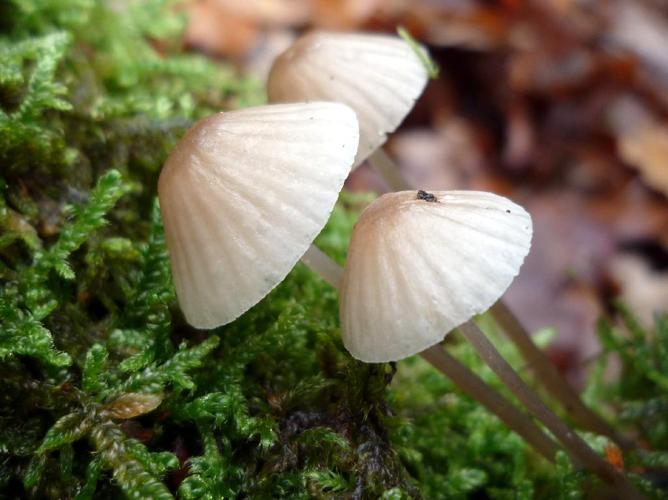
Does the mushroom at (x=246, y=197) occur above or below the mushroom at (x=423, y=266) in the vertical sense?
above

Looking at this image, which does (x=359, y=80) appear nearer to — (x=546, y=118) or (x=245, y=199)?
(x=245, y=199)

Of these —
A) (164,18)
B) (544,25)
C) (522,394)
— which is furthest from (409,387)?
(544,25)

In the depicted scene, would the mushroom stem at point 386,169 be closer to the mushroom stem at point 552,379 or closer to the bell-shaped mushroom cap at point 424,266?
the mushroom stem at point 552,379

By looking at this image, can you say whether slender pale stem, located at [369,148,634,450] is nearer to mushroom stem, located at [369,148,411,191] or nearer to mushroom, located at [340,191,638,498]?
mushroom stem, located at [369,148,411,191]

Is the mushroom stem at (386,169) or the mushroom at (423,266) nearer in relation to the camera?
the mushroom at (423,266)

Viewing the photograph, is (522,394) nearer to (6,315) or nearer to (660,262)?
(6,315)

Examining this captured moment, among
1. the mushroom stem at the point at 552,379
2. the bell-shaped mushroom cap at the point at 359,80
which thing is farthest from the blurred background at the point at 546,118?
the bell-shaped mushroom cap at the point at 359,80

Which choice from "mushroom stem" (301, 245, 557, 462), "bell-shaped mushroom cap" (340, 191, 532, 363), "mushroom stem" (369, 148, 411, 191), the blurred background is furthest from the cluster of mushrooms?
the blurred background
